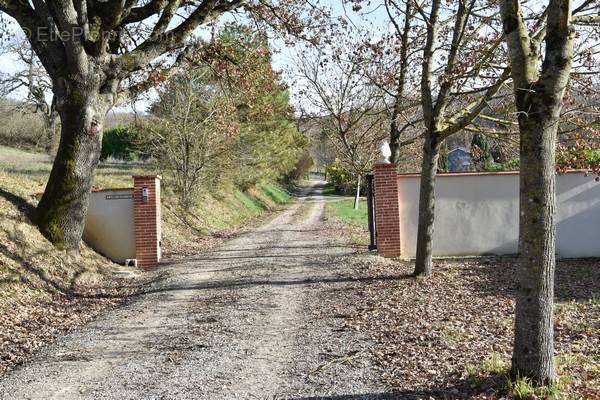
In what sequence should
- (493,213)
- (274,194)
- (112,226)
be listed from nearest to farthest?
(493,213)
(112,226)
(274,194)

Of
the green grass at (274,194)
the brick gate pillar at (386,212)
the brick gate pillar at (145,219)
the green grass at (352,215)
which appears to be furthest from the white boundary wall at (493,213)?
the green grass at (274,194)

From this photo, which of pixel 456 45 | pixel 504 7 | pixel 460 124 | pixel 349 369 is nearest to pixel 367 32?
pixel 456 45

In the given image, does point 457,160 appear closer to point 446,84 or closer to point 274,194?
point 274,194

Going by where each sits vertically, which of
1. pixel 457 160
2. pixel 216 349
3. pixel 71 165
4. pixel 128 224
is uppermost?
pixel 457 160

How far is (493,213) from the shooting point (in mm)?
12406

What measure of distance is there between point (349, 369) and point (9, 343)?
13.0ft

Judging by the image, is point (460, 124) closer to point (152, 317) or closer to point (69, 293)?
point (152, 317)

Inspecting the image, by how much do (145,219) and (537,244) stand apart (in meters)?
9.79

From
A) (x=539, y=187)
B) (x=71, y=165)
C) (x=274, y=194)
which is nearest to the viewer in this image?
(x=539, y=187)

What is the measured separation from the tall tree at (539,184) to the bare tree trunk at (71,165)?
798 cm

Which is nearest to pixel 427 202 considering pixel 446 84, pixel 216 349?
pixel 446 84

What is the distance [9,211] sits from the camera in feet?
32.6

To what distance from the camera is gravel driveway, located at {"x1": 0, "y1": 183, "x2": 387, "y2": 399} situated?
4711 mm

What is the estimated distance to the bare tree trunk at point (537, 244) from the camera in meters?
4.27
